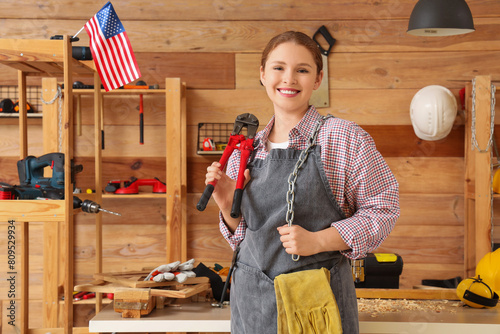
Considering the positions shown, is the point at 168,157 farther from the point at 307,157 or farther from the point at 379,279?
the point at 307,157

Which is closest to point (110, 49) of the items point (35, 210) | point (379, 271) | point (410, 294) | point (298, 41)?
point (35, 210)

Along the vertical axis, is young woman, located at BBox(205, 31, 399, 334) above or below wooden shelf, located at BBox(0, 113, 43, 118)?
below

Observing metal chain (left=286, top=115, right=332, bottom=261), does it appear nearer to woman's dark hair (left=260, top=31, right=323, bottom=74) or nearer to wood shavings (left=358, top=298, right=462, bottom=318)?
woman's dark hair (left=260, top=31, right=323, bottom=74)

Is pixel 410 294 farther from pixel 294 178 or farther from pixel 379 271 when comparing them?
pixel 294 178

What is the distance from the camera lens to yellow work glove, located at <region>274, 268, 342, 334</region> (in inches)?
41.4

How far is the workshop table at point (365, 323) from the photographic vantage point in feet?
5.47

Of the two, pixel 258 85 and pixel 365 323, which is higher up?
pixel 258 85

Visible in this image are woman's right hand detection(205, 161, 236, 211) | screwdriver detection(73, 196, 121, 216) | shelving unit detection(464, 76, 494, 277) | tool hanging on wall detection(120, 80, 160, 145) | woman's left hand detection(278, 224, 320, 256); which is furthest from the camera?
tool hanging on wall detection(120, 80, 160, 145)

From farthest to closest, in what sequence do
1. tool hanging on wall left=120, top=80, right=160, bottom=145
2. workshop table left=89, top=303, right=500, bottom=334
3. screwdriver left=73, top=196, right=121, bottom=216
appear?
1. tool hanging on wall left=120, top=80, right=160, bottom=145
2. screwdriver left=73, top=196, right=121, bottom=216
3. workshop table left=89, top=303, right=500, bottom=334

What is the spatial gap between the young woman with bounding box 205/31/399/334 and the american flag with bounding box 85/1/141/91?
33.5 inches

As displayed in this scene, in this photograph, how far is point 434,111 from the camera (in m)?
2.85

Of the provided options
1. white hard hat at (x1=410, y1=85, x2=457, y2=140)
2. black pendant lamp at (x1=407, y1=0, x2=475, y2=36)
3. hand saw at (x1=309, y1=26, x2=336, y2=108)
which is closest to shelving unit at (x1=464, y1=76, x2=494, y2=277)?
white hard hat at (x1=410, y1=85, x2=457, y2=140)

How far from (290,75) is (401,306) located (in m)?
1.15

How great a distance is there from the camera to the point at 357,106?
3.09 m
